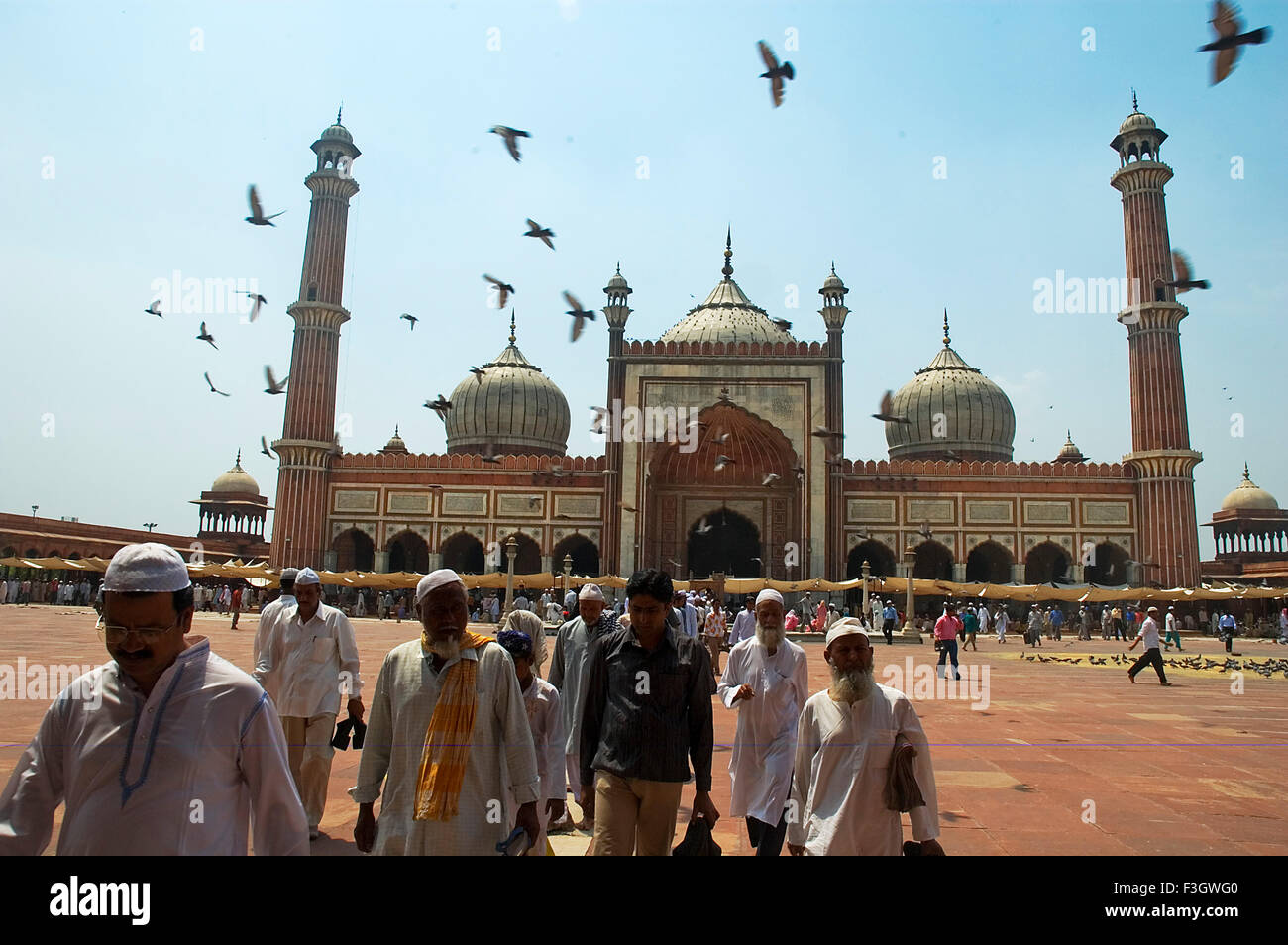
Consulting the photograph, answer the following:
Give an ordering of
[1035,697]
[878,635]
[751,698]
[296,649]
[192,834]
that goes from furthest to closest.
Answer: [878,635]
[1035,697]
[296,649]
[751,698]
[192,834]

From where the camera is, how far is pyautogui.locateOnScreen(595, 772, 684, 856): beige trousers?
3348 millimetres

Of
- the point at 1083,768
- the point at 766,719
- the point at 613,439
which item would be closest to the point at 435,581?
the point at 766,719

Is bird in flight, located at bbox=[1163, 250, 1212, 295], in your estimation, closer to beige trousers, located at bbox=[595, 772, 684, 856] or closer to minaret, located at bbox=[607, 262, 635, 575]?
beige trousers, located at bbox=[595, 772, 684, 856]

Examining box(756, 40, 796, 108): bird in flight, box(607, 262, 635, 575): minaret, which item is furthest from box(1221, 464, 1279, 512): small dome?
box(756, 40, 796, 108): bird in flight

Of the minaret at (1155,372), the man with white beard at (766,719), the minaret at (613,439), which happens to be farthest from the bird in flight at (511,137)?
the minaret at (1155,372)

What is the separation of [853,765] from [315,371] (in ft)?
112

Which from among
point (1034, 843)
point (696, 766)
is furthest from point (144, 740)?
point (1034, 843)

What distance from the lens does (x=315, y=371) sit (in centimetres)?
3453

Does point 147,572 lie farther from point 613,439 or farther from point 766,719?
point 613,439

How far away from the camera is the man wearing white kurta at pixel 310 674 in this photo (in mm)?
4805
